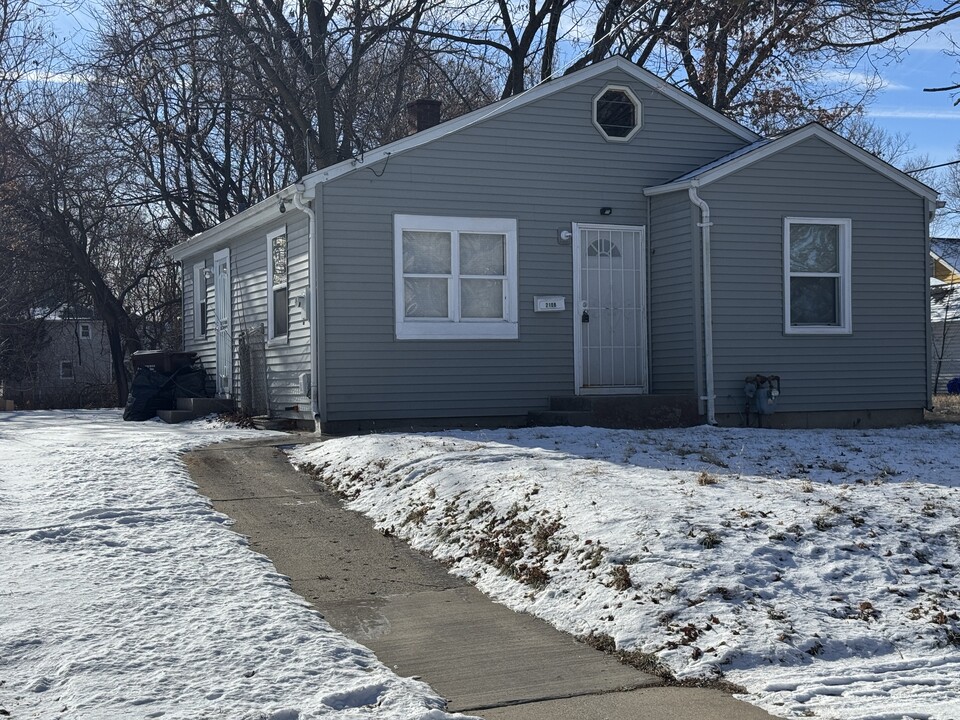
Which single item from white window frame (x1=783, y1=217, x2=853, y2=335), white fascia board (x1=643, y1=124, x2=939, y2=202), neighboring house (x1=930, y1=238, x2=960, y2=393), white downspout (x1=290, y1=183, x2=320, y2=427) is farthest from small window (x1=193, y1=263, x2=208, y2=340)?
neighboring house (x1=930, y1=238, x2=960, y2=393)

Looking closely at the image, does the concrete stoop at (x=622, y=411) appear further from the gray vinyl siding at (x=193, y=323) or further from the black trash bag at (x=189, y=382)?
the gray vinyl siding at (x=193, y=323)

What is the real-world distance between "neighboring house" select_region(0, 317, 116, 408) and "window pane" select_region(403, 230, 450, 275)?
17.3 meters

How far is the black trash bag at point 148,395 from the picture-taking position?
17.4 meters

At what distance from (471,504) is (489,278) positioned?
20.0 feet

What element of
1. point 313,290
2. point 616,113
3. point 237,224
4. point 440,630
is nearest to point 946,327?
point 616,113

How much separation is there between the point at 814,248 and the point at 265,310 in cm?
793

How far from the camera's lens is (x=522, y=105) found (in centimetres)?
1412

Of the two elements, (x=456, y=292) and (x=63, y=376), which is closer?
(x=456, y=292)

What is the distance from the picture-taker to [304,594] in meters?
6.70

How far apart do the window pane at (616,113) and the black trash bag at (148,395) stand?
8.47m

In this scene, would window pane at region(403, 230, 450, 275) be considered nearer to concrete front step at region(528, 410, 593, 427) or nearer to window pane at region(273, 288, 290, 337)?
window pane at region(273, 288, 290, 337)

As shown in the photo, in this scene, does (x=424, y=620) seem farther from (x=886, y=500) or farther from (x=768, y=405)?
(x=768, y=405)

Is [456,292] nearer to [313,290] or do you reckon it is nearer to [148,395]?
[313,290]

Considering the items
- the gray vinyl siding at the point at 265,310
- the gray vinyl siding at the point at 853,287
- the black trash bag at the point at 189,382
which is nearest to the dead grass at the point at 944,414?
the gray vinyl siding at the point at 853,287
